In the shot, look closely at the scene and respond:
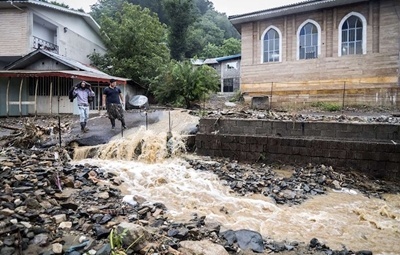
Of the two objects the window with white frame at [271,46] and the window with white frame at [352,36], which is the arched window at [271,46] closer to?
the window with white frame at [271,46]

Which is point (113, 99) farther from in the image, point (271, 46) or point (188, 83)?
point (271, 46)

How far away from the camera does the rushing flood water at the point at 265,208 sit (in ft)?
16.6

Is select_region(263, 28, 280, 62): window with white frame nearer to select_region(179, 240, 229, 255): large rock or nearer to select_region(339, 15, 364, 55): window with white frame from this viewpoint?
select_region(339, 15, 364, 55): window with white frame

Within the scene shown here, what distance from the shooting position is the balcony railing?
729 inches

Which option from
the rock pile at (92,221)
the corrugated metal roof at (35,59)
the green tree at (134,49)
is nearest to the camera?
the rock pile at (92,221)

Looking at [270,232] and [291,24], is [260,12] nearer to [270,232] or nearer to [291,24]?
[291,24]

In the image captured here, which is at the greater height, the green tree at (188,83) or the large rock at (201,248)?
the green tree at (188,83)

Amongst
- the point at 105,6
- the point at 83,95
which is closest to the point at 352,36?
the point at 83,95

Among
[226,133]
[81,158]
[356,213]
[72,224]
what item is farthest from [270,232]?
[81,158]

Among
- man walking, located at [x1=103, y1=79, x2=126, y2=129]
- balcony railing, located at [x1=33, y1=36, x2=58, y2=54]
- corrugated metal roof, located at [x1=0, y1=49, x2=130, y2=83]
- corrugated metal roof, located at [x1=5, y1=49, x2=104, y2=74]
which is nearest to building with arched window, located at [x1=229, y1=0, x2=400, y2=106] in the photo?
corrugated metal roof, located at [x1=0, y1=49, x2=130, y2=83]

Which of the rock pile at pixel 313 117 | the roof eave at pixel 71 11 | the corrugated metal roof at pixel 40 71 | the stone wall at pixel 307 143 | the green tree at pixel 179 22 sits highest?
the green tree at pixel 179 22

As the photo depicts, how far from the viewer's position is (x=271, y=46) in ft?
58.0

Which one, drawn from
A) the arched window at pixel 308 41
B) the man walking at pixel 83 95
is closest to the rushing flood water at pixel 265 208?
the man walking at pixel 83 95

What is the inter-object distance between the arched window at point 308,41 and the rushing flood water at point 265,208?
11.2 meters
